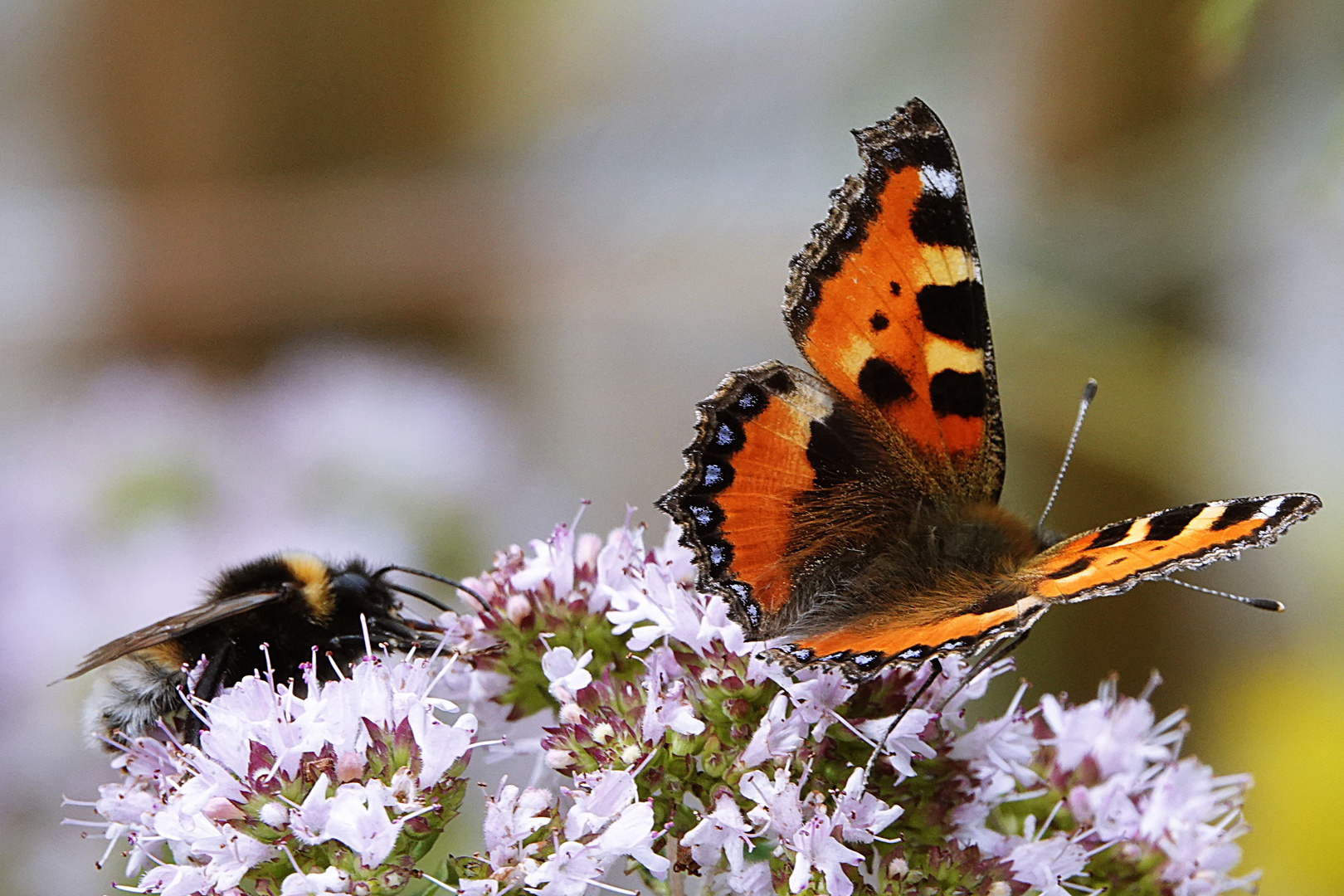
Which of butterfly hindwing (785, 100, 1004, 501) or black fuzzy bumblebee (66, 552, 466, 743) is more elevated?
butterfly hindwing (785, 100, 1004, 501)

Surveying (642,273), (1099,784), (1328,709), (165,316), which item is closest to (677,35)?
(642,273)

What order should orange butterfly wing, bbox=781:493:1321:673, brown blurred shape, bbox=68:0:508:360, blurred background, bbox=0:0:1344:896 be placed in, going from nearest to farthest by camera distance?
orange butterfly wing, bbox=781:493:1321:673, blurred background, bbox=0:0:1344:896, brown blurred shape, bbox=68:0:508:360

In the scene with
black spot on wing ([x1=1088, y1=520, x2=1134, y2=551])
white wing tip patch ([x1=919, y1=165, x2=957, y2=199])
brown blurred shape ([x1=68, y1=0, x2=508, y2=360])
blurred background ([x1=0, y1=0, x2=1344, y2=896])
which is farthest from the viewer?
brown blurred shape ([x1=68, y1=0, x2=508, y2=360])

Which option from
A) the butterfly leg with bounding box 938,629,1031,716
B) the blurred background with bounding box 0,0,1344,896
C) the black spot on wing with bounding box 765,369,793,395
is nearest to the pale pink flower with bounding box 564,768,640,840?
the butterfly leg with bounding box 938,629,1031,716

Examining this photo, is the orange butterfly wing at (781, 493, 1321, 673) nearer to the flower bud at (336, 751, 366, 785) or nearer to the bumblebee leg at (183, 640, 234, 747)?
the flower bud at (336, 751, 366, 785)

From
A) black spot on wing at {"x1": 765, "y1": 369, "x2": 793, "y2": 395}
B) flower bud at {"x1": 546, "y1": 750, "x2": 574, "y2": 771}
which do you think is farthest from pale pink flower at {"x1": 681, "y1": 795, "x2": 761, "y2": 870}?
black spot on wing at {"x1": 765, "y1": 369, "x2": 793, "y2": 395}

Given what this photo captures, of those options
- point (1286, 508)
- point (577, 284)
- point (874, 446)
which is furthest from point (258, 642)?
point (577, 284)

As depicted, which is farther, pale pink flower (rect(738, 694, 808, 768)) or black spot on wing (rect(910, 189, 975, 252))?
black spot on wing (rect(910, 189, 975, 252))

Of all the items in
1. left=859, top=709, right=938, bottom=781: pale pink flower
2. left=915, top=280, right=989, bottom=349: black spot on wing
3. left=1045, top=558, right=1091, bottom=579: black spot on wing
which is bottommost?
left=859, top=709, right=938, bottom=781: pale pink flower
